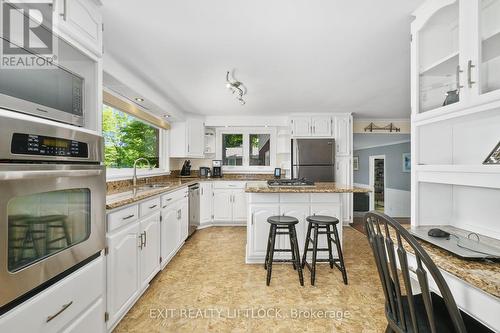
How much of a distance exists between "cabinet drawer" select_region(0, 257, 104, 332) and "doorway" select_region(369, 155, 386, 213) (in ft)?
24.5

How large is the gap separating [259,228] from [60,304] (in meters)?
1.95

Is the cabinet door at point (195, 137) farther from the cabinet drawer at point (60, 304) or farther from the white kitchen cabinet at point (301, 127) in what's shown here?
the cabinet drawer at point (60, 304)

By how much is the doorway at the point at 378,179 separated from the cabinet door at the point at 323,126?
3.53 m

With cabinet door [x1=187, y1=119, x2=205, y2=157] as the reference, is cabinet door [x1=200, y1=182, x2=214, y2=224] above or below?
below

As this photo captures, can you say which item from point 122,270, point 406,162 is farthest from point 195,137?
point 406,162

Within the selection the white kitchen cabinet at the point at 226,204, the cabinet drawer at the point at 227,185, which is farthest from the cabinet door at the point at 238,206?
the cabinet drawer at the point at 227,185

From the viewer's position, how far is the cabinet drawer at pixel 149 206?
6.70 ft

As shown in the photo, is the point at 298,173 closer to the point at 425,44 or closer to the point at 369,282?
the point at 369,282

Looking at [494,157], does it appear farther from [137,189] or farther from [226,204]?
[226,204]

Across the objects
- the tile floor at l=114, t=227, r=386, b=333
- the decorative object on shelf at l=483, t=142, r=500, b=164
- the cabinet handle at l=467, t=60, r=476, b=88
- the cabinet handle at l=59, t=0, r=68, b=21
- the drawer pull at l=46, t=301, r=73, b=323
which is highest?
the cabinet handle at l=59, t=0, r=68, b=21

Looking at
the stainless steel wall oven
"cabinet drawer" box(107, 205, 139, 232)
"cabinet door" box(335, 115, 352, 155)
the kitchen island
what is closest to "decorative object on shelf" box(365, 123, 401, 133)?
"cabinet door" box(335, 115, 352, 155)

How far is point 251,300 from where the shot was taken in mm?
1997

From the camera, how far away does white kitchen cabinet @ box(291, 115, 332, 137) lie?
182 inches

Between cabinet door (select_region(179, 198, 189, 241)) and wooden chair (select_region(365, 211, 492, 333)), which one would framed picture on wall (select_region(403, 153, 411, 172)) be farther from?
wooden chair (select_region(365, 211, 492, 333))
